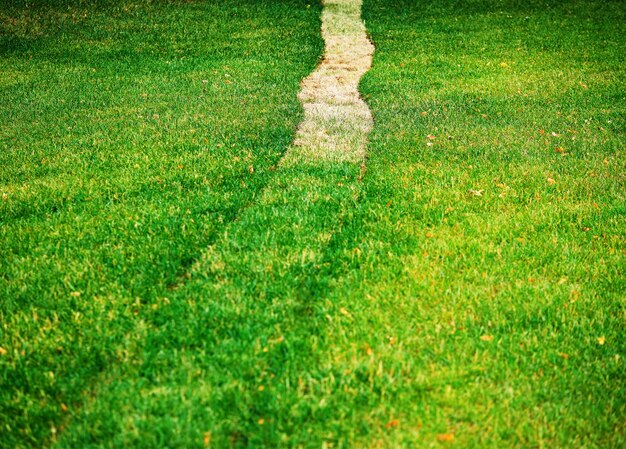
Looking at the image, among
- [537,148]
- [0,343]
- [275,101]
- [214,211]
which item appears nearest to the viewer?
[0,343]

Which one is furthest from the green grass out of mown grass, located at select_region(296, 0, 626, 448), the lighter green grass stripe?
the lighter green grass stripe

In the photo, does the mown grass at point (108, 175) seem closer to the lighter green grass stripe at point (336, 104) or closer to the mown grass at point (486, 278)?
the lighter green grass stripe at point (336, 104)

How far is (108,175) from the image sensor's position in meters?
6.62

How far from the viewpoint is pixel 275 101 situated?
9.80 m

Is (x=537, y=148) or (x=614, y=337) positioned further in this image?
(x=537, y=148)

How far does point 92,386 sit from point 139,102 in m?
7.27

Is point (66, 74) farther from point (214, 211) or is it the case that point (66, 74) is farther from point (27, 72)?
point (214, 211)

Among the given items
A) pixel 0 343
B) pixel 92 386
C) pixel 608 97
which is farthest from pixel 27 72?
pixel 608 97

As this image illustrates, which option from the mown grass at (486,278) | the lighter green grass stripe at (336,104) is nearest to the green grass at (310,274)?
the mown grass at (486,278)

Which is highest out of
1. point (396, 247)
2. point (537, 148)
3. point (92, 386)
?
point (537, 148)

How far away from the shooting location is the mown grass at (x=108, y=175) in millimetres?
3799

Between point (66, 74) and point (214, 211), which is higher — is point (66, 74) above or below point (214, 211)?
above

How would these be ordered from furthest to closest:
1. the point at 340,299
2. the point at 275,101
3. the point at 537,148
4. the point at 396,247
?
the point at 275,101 < the point at 537,148 < the point at 396,247 < the point at 340,299

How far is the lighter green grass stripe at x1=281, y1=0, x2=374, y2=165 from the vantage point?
751cm
